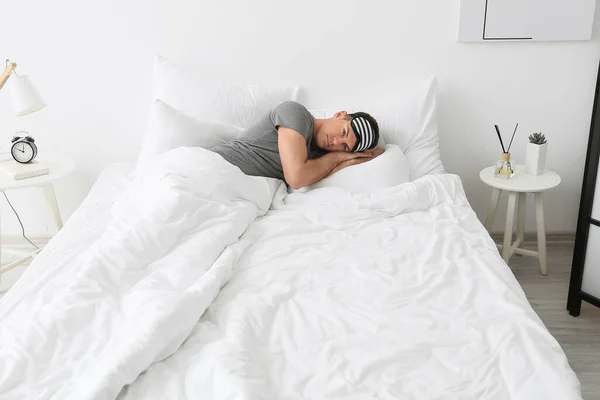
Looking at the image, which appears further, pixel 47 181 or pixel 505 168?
pixel 505 168

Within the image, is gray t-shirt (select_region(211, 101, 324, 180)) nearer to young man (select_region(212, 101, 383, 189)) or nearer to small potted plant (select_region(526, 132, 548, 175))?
young man (select_region(212, 101, 383, 189))

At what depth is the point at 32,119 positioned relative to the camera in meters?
2.78

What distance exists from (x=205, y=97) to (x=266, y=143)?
452 millimetres

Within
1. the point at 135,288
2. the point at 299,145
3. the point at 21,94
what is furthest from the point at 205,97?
the point at 135,288

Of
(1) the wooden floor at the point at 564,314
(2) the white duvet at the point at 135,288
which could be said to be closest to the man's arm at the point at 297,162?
(2) the white duvet at the point at 135,288

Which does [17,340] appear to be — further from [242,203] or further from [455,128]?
[455,128]

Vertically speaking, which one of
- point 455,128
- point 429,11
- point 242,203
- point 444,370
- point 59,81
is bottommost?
point 444,370

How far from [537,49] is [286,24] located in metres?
1.18

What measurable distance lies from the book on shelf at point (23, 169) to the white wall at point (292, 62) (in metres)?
0.35

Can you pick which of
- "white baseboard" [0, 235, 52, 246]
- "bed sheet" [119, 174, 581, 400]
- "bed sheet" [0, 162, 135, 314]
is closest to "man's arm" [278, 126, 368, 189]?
"bed sheet" [119, 174, 581, 400]

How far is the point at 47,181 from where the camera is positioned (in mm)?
2400

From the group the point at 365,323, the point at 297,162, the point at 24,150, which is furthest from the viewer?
the point at 24,150

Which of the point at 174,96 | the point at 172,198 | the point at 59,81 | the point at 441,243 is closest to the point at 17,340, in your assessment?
the point at 172,198

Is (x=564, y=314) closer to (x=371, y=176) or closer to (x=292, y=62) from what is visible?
(x=371, y=176)
